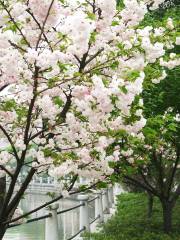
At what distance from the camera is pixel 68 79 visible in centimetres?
481

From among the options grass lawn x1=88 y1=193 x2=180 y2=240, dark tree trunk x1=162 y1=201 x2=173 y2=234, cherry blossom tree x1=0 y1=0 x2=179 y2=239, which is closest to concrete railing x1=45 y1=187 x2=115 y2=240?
grass lawn x1=88 y1=193 x2=180 y2=240

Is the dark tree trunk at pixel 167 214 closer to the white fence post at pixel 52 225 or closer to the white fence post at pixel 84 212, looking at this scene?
the white fence post at pixel 84 212

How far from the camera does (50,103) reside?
4.96 meters

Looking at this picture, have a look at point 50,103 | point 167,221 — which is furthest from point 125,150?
point 167,221

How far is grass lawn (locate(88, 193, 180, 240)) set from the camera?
10648 mm

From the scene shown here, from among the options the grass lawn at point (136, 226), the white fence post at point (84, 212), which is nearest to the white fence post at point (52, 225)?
the white fence post at point (84, 212)

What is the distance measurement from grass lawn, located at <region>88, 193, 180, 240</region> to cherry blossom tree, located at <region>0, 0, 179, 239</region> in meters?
5.09

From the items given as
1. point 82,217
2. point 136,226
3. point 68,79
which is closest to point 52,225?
point 68,79

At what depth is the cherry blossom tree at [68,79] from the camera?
15.5 feet

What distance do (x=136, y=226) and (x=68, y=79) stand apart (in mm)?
8497

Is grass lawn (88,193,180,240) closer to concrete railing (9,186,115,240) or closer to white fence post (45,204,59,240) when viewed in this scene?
concrete railing (9,186,115,240)

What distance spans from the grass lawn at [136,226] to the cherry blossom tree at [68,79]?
201 inches

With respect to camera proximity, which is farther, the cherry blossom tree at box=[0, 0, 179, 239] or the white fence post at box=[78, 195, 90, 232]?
the white fence post at box=[78, 195, 90, 232]

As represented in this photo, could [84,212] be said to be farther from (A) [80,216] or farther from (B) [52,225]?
(B) [52,225]
